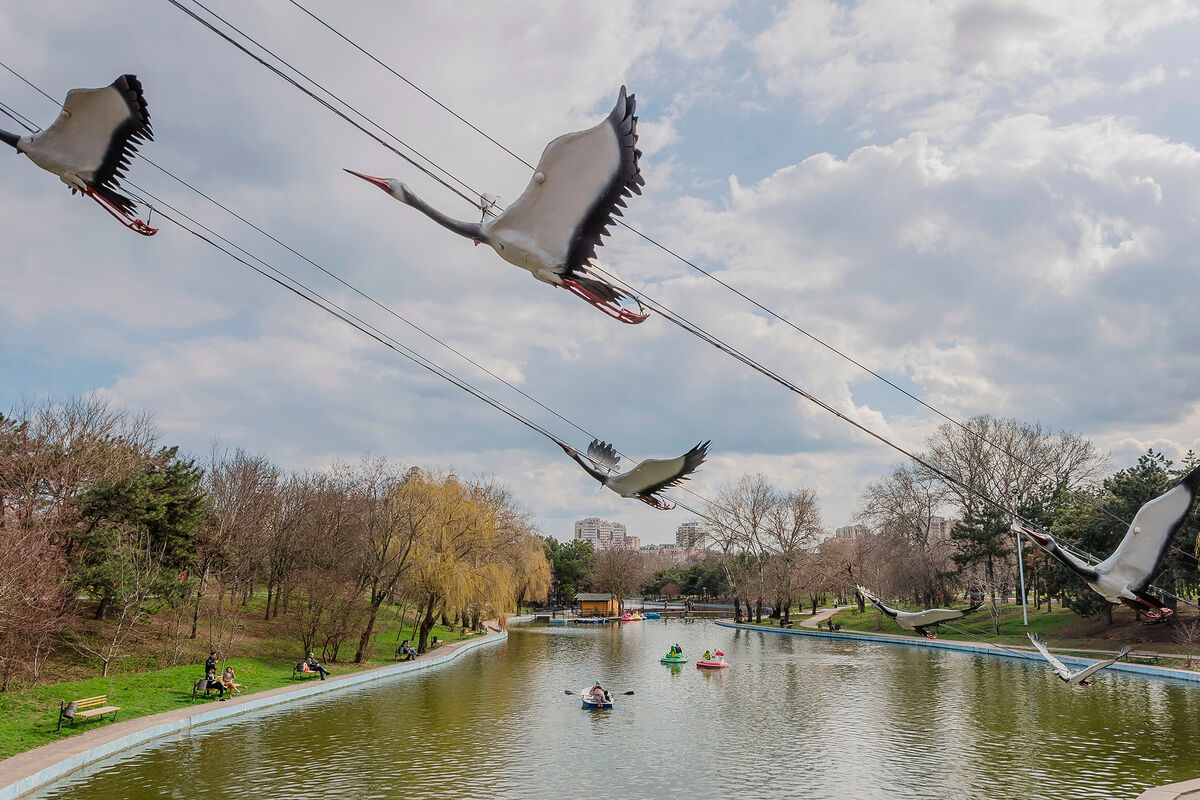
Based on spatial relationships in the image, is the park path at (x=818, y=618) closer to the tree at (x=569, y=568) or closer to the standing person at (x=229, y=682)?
the tree at (x=569, y=568)

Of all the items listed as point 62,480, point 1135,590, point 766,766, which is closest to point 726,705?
point 766,766

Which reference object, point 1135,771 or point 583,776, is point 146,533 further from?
point 1135,771

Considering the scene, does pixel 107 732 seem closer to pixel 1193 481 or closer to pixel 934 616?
pixel 934 616

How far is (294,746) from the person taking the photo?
16.0m

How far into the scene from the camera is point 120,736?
14.9m

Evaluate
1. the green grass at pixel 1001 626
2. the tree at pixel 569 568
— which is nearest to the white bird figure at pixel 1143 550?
the green grass at pixel 1001 626

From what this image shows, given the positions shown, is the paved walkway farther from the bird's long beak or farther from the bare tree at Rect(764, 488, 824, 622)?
the bare tree at Rect(764, 488, 824, 622)

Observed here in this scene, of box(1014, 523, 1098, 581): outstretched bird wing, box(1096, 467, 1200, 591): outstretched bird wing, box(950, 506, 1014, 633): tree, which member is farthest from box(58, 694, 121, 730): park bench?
box(950, 506, 1014, 633): tree

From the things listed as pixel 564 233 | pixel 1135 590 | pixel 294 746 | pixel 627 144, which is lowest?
pixel 294 746

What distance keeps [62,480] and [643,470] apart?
79.9 ft

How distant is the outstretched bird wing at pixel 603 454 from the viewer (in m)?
6.71

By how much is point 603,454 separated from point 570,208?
2396 mm

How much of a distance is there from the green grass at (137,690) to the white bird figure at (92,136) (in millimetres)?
12338

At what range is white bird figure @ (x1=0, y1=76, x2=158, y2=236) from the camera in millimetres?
5895
